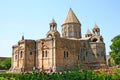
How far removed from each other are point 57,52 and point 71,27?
9689mm

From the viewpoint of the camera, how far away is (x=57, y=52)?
38344 mm

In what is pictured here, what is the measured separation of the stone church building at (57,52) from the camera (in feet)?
126

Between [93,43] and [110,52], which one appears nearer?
[93,43]

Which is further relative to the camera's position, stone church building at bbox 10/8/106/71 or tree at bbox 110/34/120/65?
tree at bbox 110/34/120/65

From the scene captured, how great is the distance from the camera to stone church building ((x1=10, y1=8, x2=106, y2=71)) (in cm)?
3853

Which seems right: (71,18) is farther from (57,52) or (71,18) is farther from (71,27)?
(57,52)

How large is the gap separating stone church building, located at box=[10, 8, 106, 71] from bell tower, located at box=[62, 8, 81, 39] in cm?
33

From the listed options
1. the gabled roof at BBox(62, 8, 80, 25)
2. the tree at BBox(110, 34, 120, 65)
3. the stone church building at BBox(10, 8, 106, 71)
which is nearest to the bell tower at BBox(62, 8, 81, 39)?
the gabled roof at BBox(62, 8, 80, 25)

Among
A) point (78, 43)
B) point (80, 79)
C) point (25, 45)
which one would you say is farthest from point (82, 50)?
point (80, 79)

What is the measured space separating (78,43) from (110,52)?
8.90m

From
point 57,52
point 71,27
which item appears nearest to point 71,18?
point 71,27

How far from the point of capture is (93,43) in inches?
1670

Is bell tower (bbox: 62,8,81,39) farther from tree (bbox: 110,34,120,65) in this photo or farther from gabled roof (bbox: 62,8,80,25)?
tree (bbox: 110,34,120,65)

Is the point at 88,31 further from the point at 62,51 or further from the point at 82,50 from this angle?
the point at 62,51
